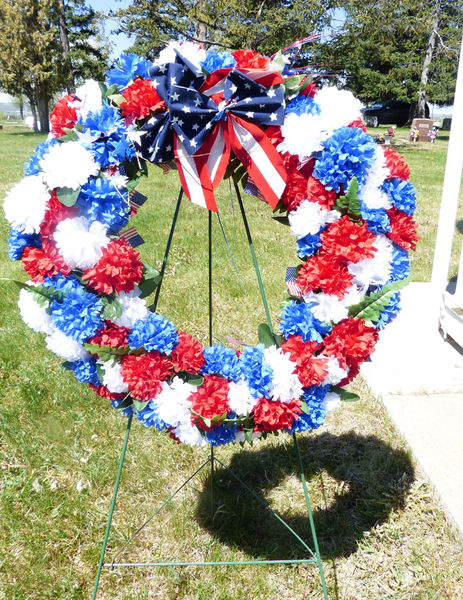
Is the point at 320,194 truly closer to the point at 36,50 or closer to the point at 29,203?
the point at 29,203

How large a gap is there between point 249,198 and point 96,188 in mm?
7557

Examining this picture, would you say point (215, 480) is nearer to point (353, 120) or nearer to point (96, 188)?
point (96, 188)

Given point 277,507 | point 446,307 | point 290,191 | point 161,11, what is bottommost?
point 277,507

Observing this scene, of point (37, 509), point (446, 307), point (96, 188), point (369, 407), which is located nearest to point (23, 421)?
point (37, 509)

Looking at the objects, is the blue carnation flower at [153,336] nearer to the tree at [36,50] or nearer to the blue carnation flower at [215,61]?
the blue carnation flower at [215,61]

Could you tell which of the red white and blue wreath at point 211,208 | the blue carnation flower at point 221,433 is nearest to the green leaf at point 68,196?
the red white and blue wreath at point 211,208

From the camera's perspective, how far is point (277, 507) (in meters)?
2.74

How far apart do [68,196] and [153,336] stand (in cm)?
59

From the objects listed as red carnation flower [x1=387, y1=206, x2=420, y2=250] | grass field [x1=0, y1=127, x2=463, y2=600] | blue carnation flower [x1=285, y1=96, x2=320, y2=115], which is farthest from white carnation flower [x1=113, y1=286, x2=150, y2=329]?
grass field [x1=0, y1=127, x2=463, y2=600]

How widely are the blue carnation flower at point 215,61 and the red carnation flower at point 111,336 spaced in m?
1.00

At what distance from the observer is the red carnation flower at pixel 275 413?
1.86 metres

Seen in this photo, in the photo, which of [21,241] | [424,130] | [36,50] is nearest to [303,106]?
[21,241]

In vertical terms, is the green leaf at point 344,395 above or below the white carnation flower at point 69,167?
below

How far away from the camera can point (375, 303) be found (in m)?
1.92
